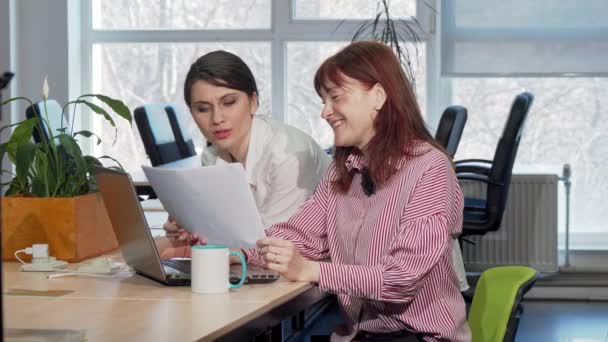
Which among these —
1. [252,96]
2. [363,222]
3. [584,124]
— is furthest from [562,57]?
[363,222]

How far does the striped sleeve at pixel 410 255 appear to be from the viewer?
1818 millimetres

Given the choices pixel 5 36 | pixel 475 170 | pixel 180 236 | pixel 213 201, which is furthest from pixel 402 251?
pixel 5 36

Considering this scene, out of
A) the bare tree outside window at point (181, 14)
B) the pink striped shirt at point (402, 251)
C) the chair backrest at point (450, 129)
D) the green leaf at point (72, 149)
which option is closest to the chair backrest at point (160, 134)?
the bare tree outside window at point (181, 14)

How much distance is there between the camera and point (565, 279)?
539 centimetres

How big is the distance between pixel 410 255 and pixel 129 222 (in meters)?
0.58

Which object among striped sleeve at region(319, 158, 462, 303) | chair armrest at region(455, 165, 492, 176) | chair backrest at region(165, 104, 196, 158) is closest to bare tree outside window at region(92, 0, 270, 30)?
chair backrest at region(165, 104, 196, 158)

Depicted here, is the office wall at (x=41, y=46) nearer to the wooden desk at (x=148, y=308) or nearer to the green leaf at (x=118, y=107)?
the green leaf at (x=118, y=107)

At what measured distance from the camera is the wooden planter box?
87.7 inches

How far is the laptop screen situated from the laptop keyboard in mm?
72

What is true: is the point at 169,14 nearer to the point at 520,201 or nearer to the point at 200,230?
the point at 520,201

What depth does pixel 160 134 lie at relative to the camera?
486 centimetres

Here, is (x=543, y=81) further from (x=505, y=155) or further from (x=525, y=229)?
(x=505, y=155)

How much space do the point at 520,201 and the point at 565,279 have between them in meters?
0.50

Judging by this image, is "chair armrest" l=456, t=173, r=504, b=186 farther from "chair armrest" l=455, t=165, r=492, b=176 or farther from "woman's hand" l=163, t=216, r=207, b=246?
"woman's hand" l=163, t=216, r=207, b=246
